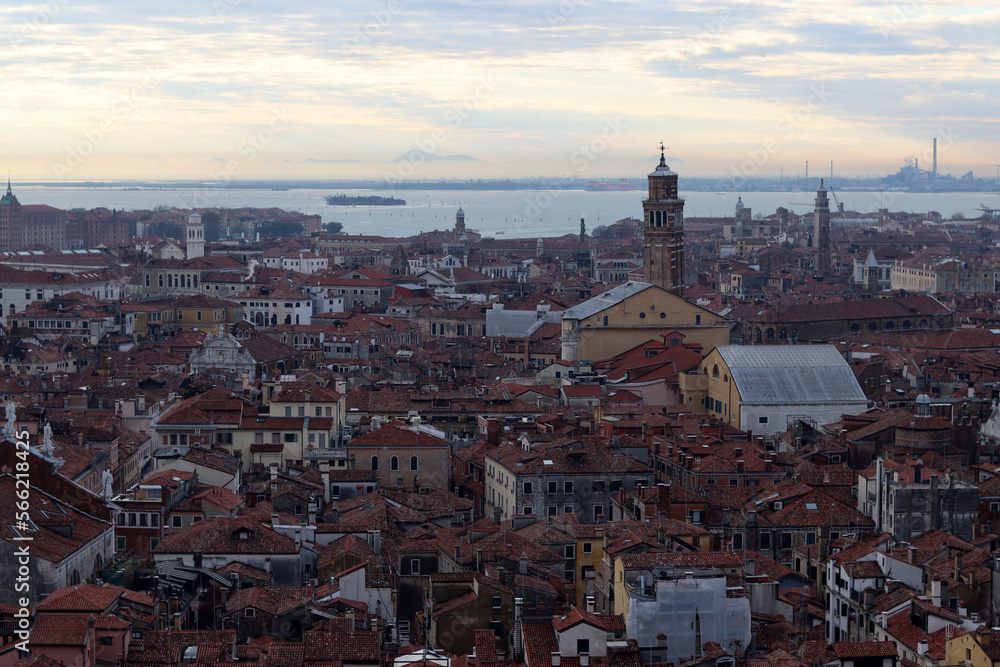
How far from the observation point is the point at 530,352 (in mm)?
47562

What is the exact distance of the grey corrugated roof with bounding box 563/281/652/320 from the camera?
44.4 meters

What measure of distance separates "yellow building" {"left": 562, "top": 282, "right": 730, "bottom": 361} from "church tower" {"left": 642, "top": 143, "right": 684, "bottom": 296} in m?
7.18

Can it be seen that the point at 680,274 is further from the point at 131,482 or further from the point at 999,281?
the point at 999,281

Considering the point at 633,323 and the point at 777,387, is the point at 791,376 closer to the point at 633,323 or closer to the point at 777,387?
the point at 777,387

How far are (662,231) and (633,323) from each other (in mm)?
8895

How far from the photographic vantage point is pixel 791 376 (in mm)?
35250

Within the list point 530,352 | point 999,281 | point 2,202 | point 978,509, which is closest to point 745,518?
point 978,509

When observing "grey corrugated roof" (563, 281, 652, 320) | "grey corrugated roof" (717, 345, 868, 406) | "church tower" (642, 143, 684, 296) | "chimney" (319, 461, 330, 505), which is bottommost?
"chimney" (319, 461, 330, 505)

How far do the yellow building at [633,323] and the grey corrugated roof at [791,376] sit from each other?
7986mm

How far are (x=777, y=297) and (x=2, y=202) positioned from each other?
280 feet

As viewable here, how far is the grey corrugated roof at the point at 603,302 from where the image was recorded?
44.4 metres

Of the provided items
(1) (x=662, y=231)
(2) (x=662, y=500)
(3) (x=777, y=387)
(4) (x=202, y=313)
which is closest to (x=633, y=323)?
(1) (x=662, y=231)

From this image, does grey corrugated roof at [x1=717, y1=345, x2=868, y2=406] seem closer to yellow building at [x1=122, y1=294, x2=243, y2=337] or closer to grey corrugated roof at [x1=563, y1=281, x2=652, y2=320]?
grey corrugated roof at [x1=563, y1=281, x2=652, y2=320]

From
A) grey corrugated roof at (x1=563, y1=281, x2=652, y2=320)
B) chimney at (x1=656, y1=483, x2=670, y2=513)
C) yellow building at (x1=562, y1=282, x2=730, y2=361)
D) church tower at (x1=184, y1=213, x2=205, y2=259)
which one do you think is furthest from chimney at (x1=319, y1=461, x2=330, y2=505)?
church tower at (x1=184, y1=213, x2=205, y2=259)
